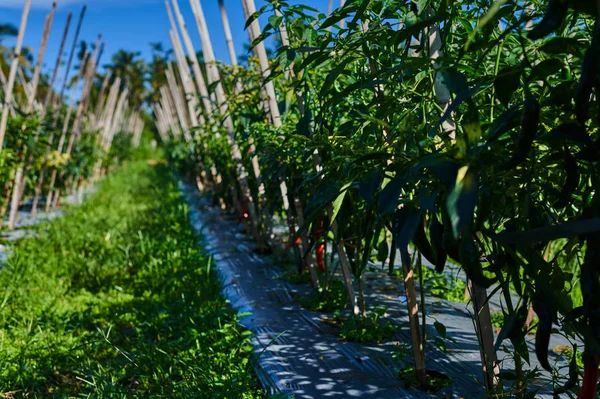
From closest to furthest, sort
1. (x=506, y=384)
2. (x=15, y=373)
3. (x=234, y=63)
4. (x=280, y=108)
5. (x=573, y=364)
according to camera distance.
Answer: (x=573, y=364), (x=506, y=384), (x=15, y=373), (x=280, y=108), (x=234, y=63)

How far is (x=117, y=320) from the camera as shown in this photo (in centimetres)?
351

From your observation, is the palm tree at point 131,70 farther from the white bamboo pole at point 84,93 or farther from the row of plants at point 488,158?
the row of plants at point 488,158

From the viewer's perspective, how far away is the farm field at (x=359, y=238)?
112 centimetres

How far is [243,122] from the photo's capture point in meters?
3.56

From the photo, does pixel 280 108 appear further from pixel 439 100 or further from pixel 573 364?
pixel 573 364

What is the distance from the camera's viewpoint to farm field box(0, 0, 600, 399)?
1120 mm

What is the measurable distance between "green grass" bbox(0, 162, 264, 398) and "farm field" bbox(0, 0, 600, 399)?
2cm

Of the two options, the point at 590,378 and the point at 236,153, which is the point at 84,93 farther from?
the point at 590,378

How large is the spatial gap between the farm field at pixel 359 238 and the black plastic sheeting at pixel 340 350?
0.01 meters

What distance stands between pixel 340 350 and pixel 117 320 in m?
1.59

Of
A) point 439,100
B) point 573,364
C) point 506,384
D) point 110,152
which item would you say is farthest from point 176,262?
point 110,152

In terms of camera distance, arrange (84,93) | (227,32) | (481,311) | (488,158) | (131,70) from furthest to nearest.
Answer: (131,70) → (84,93) → (227,32) → (481,311) → (488,158)

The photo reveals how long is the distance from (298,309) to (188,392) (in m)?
0.94

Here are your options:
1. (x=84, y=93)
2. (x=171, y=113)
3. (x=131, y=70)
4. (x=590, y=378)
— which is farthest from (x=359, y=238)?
(x=131, y=70)
